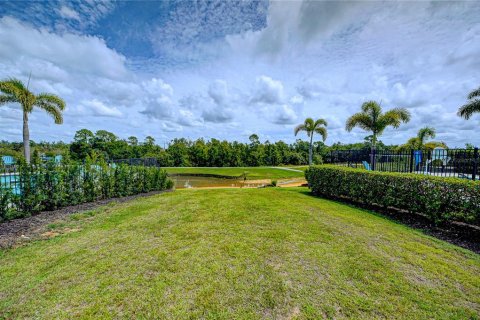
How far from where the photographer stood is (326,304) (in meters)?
2.32

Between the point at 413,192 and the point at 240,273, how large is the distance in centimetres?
529

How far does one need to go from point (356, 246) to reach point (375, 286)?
44.8 inches

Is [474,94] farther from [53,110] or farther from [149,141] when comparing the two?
[149,141]

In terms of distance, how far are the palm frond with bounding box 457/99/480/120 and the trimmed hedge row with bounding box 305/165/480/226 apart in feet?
31.5

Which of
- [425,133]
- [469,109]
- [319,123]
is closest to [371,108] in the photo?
[469,109]

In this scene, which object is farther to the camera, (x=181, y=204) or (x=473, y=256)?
(x=181, y=204)

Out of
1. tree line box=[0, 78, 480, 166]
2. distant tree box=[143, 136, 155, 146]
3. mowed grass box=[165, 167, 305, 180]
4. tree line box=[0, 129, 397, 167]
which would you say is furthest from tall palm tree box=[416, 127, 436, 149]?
distant tree box=[143, 136, 155, 146]

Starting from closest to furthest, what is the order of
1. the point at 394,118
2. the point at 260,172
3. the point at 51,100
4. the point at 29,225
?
the point at 29,225 → the point at 51,100 → the point at 394,118 → the point at 260,172

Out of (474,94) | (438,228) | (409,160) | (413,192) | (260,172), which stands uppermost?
(474,94)

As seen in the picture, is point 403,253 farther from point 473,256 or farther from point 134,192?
point 134,192

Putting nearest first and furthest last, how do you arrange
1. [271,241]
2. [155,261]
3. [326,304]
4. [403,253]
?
1. [326,304]
2. [155,261]
3. [403,253]
4. [271,241]

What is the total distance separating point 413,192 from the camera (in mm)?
5512

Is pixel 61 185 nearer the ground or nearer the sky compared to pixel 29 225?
nearer the sky

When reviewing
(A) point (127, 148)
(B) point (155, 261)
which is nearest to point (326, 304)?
(B) point (155, 261)
